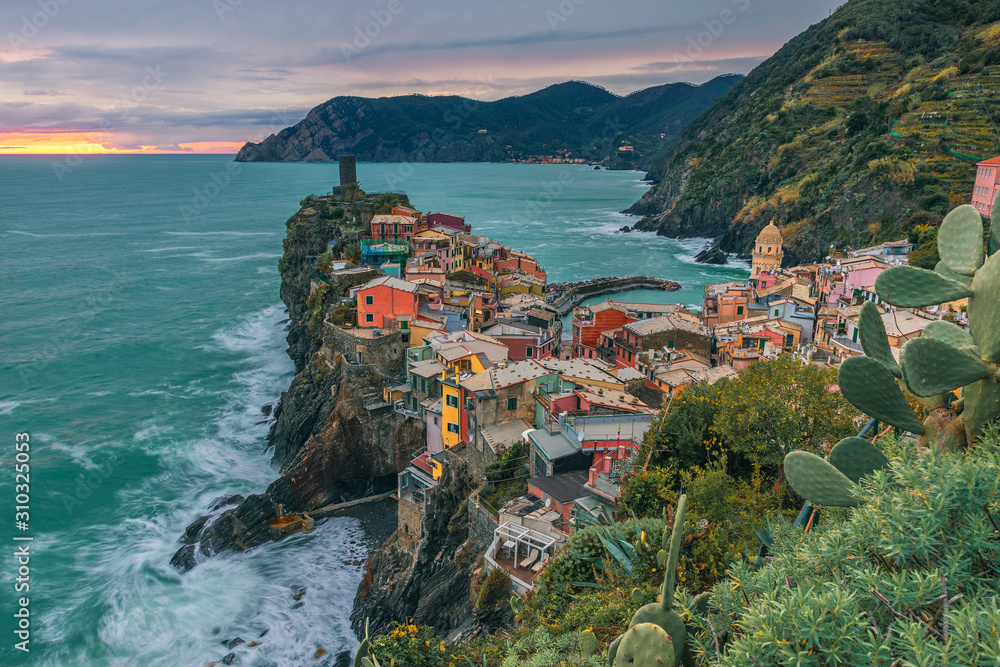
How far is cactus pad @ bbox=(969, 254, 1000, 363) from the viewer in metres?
5.62

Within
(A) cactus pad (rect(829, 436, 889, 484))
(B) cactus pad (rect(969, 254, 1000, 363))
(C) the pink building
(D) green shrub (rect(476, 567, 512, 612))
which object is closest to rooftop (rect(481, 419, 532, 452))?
(D) green shrub (rect(476, 567, 512, 612))

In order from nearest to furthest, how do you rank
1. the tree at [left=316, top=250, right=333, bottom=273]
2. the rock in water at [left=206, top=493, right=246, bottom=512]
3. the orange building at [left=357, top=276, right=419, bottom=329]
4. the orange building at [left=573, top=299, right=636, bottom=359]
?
the rock in water at [left=206, top=493, right=246, bottom=512], the orange building at [left=357, top=276, right=419, bottom=329], the orange building at [left=573, top=299, right=636, bottom=359], the tree at [left=316, top=250, right=333, bottom=273]

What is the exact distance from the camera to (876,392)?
6535 millimetres

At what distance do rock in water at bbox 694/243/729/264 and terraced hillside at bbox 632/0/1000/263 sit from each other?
2.37 meters

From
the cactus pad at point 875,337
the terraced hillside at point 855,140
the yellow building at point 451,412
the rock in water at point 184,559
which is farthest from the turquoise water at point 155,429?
the cactus pad at point 875,337

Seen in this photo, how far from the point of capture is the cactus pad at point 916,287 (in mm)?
6285

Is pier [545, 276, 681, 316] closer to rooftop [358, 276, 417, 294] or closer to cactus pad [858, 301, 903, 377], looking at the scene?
rooftop [358, 276, 417, 294]

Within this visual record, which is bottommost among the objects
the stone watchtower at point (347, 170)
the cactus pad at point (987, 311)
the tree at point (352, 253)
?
the tree at point (352, 253)

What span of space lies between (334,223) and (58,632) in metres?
39.7

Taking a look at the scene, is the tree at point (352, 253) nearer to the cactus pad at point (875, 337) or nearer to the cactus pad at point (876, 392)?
the cactus pad at point (875, 337)

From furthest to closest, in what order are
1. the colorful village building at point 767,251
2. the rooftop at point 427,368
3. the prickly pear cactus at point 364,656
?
the colorful village building at point 767,251 < the rooftop at point 427,368 < the prickly pear cactus at point 364,656

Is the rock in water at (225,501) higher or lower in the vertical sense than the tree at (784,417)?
lower

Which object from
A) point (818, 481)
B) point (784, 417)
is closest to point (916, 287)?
point (818, 481)

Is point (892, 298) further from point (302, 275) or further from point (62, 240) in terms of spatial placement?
point (62, 240)
